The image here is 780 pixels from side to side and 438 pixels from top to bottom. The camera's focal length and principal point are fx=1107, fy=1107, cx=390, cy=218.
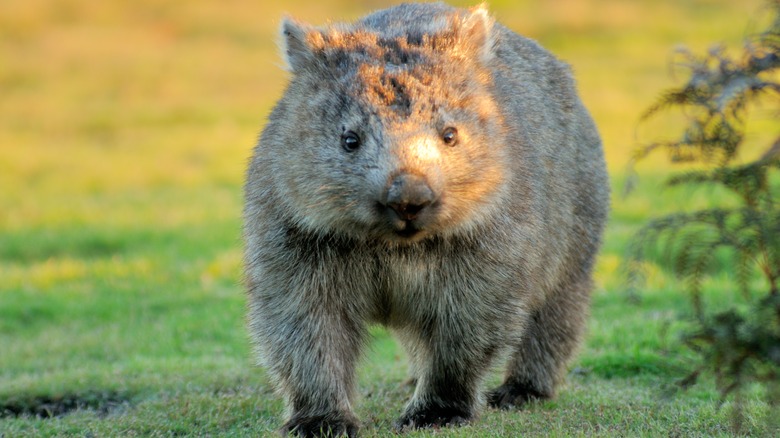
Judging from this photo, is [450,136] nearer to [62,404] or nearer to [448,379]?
[448,379]

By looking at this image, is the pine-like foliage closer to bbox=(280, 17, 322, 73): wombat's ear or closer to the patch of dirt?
bbox=(280, 17, 322, 73): wombat's ear

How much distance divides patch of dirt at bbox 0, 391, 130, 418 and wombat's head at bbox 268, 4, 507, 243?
2.47m

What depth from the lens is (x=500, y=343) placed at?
19.6 feet

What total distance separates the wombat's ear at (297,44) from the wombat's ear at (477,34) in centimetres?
78

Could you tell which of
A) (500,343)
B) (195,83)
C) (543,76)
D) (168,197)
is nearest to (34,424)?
(500,343)

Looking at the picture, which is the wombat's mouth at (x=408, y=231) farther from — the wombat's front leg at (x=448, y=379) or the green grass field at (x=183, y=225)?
the green grass field at (x=183, y=225)

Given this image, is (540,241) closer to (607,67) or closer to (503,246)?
(503,246)

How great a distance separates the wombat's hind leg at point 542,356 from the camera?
7.00m

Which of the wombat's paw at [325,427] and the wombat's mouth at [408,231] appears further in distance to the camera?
the wombat's paw at [325,427]

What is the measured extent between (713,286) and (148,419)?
5.88 metres

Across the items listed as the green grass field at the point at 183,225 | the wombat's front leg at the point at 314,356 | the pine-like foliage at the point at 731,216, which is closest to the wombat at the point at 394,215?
the wombat's front leg at the point at 314,356

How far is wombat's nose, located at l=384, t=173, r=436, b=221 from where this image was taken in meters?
4.96

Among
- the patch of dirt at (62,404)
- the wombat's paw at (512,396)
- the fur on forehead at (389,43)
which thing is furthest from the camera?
the patch of dirt at (62,404)

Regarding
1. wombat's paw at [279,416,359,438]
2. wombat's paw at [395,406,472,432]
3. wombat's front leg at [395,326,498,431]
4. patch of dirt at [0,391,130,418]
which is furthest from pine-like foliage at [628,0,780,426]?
patch of dirt at [0,391,130,418]
